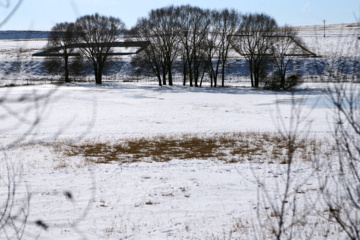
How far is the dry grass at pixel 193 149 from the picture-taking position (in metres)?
17.3

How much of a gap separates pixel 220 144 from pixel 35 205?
1224 centimetres

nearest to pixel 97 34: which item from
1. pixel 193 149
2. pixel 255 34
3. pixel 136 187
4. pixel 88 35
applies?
pixel 88 35

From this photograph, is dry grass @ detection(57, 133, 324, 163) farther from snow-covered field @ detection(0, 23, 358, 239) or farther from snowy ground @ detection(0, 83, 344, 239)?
snowy ground @ detection(0, 83, 344, 239)

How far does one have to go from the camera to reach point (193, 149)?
19.5m

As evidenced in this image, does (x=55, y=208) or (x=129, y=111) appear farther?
(x=129, y=111)

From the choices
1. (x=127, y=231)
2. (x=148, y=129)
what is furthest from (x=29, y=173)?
(x=148, y=129)

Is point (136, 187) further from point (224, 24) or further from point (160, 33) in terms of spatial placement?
point (224, 24)

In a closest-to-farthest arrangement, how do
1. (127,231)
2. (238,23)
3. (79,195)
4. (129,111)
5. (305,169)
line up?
(127,231) → (79,195) → (305,169) → (129,111) → (238,23)

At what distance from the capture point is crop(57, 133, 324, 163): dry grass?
17.3 metres

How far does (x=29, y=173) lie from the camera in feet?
47.4

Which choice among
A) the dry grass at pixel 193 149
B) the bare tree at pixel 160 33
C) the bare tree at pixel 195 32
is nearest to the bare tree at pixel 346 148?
the dry grass at pixel 193 149

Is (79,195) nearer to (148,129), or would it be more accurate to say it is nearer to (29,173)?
(29,173)

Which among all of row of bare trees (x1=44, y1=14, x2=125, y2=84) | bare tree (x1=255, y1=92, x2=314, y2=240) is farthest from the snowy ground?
row of bare trees (x1=44, y1=14, x2=125, y2=84)

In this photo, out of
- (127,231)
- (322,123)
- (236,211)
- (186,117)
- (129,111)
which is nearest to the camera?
(127,231)
